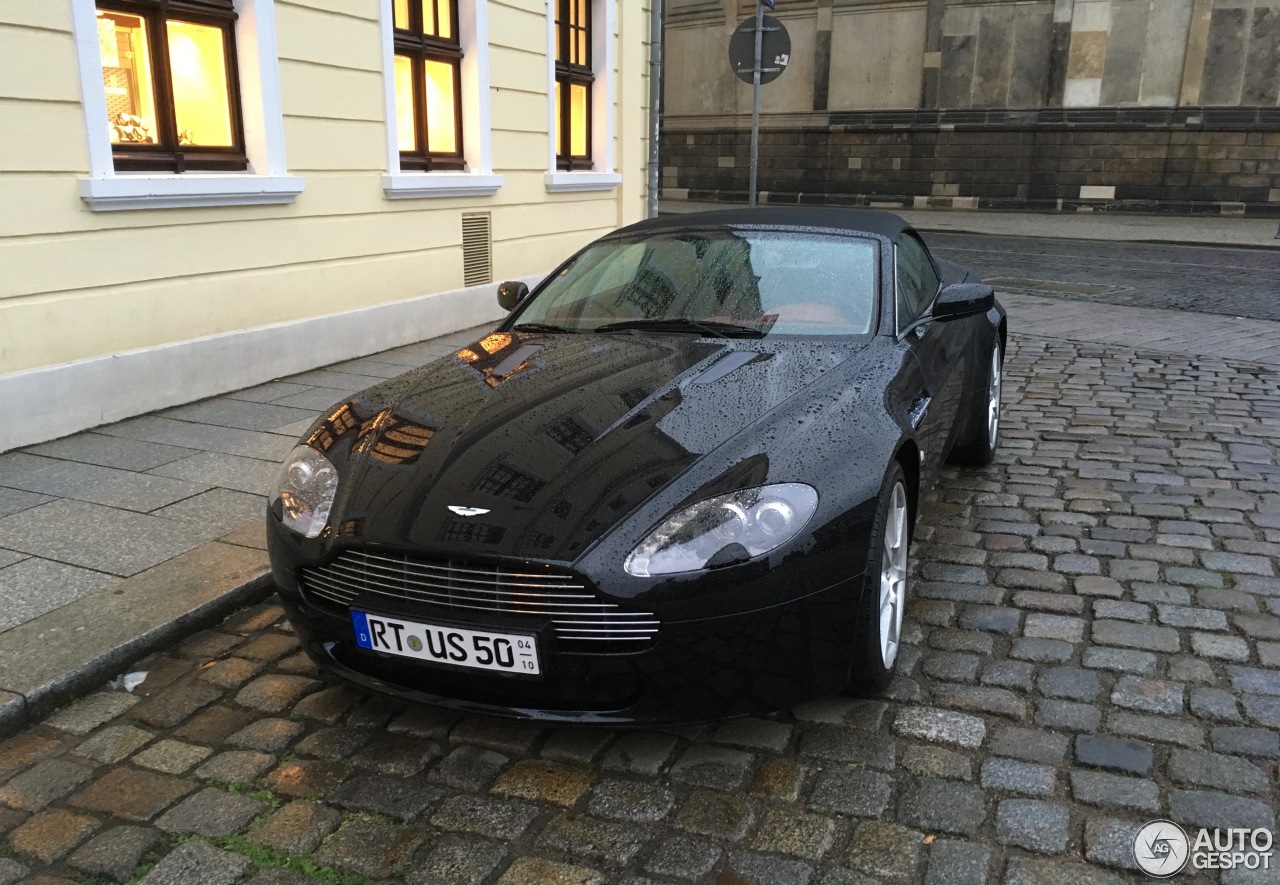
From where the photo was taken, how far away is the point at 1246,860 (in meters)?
2.29

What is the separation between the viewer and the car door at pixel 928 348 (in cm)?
373

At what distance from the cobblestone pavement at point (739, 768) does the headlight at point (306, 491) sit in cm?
58

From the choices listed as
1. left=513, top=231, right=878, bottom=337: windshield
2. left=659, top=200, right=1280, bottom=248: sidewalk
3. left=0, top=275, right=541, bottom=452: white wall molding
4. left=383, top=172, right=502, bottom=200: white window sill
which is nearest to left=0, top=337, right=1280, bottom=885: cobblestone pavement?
left=513, top=231, right=878, bottom=337: windshield

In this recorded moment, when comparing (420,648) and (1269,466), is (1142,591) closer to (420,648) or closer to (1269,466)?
(1269,466)

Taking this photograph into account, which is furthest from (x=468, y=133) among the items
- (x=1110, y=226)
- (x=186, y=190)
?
(x=1110, y=226)

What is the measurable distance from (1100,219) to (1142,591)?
2459 centimetres

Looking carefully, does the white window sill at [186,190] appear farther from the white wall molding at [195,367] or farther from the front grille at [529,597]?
the front grille at [529,597]

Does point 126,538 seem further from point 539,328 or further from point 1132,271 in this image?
point 1132,271

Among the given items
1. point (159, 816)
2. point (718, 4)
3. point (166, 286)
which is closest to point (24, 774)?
point (159, 816)

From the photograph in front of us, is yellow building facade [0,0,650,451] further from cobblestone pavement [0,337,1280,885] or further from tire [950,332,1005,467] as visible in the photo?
tire [950,332,1005,467]

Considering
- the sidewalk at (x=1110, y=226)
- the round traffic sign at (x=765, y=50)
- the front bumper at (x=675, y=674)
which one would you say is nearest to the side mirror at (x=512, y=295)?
the front bumper at (x=675, y=674)

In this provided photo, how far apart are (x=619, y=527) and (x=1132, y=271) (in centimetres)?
1475

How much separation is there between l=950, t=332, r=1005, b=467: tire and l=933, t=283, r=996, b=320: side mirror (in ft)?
2.79

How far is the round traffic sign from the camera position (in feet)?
37.8
